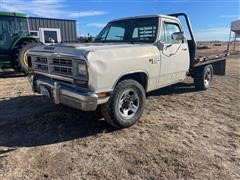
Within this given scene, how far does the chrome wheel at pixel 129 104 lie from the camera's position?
13.9 ft

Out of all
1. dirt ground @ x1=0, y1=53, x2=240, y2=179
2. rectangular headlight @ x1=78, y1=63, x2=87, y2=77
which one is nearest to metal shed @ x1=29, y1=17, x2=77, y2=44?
dirt ground @ x1=0, y1=53, x2=240, y2=179

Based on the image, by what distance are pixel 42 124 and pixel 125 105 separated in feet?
5.36

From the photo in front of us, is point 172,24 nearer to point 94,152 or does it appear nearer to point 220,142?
point 220,142

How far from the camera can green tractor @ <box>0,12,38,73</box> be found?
10.1 meters

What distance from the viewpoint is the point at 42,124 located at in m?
4.56

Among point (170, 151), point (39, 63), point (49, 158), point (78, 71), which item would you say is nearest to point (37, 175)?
point (49, 158)

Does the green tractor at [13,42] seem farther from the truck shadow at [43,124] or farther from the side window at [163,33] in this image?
the side window at [163,33]

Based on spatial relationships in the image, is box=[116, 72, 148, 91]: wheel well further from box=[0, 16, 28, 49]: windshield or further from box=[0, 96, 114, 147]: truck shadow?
box=[0, 16, 28, 49]: windshield

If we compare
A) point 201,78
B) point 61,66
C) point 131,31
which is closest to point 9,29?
point 131,31

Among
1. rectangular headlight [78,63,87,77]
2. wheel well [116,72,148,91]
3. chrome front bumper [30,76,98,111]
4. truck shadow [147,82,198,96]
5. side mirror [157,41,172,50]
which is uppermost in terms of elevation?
side mirror [157,41,172,50]

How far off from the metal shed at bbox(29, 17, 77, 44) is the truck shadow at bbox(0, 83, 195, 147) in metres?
15.7

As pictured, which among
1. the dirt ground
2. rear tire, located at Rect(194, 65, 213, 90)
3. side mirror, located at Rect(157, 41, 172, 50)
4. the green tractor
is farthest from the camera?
the green tractor

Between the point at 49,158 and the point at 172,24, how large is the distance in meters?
4.06

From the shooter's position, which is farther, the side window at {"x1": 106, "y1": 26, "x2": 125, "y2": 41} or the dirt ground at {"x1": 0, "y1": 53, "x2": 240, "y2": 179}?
the side window at {"x1": 106, "y1": 26, "x2": 125, "y2": 41}
